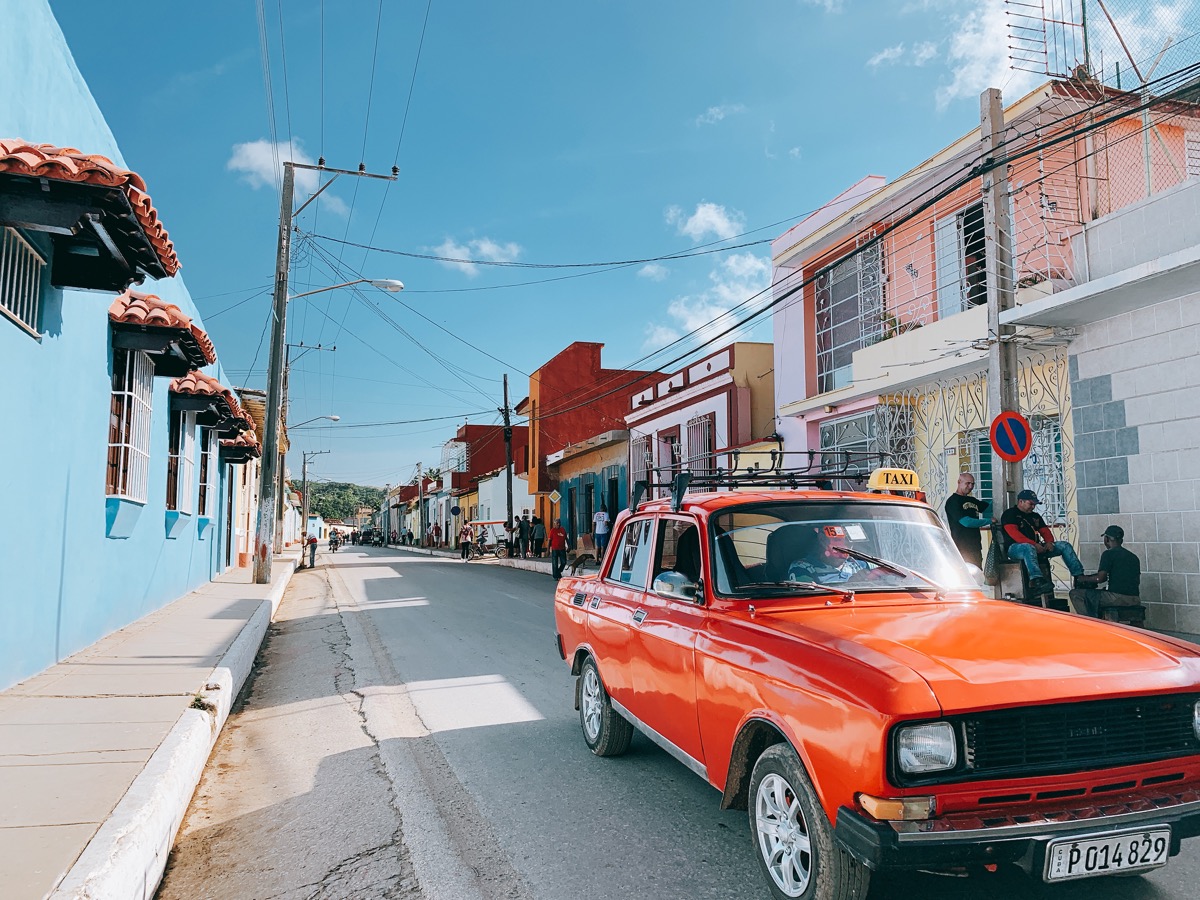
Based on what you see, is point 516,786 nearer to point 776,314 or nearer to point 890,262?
point 890,262

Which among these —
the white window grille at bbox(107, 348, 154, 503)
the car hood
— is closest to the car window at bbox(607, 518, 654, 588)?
the car hood

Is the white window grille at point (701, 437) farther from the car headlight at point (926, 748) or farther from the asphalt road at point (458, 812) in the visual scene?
the car headlight at point (926, 748)

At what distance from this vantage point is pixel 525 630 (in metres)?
11.5

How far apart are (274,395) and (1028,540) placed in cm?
1549

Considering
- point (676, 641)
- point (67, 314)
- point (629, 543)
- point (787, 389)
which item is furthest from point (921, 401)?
point (67, 314)

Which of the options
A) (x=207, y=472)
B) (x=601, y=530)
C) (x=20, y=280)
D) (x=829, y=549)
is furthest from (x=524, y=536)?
(x=829, y=549)

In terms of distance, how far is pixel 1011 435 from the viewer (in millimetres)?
8359

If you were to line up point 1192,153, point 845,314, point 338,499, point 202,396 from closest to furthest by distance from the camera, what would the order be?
1. point 1192,153
2. point 202,396
3. point 845,314
4. point 338,499

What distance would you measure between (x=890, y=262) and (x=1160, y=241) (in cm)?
577

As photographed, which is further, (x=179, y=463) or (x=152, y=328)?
(x=179, y=463)

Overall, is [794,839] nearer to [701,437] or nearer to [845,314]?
[845,314]

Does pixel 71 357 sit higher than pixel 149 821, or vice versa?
pixel 71 357

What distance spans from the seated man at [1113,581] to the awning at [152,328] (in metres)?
10.5

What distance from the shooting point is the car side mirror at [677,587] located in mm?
4062
